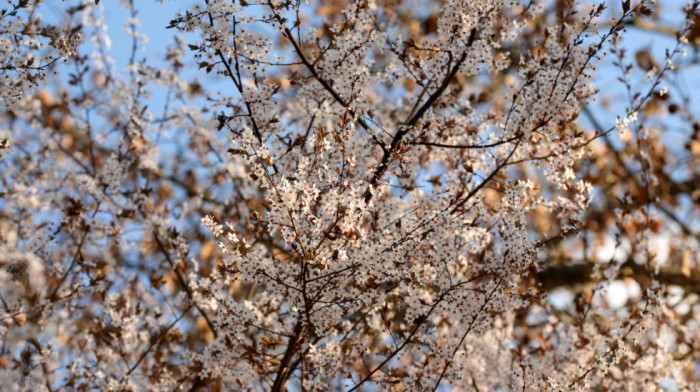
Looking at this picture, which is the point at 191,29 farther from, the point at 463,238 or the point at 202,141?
the point at 202,141

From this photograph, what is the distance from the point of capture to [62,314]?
15.7ft

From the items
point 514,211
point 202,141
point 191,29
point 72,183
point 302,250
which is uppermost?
point 202,141

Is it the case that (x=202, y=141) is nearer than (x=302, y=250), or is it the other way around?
(x=302, y=250)

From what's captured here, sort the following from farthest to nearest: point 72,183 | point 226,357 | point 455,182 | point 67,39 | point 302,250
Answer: point 72,183, point 455,182, point 226,357, point 67,39, point 302,250

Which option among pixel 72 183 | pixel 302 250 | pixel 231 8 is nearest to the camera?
pixel 302 250

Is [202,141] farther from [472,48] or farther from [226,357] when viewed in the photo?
[472,48]

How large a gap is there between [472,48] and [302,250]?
1.74m

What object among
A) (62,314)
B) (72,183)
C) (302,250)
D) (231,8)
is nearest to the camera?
(302,250)

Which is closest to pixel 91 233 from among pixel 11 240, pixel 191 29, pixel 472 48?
pixel 11 240

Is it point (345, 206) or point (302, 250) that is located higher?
point (345, 206)

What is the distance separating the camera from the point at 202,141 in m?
6.61

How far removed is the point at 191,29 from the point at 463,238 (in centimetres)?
217

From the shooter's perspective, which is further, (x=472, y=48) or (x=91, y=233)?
(x=91, y=233)

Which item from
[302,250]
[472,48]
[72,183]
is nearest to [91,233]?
[72,183]
